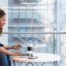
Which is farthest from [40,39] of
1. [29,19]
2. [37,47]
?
[29,19]

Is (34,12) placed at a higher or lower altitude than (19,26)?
higher

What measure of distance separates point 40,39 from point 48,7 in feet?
2.18

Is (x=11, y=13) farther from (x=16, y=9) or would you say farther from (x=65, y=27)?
(x=65, y=27)

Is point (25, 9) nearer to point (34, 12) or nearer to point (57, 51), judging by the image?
point (34, 12)

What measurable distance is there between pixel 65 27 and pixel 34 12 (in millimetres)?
694

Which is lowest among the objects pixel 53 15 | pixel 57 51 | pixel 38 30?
pixel 57 51

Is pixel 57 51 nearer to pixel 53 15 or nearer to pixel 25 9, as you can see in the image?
pixel 53 15

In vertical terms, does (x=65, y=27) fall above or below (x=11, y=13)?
below

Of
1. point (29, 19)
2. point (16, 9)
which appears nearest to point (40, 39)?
point (29, 19)

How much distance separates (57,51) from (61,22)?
59cm

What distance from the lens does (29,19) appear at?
4242 mm

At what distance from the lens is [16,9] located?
13.8ft

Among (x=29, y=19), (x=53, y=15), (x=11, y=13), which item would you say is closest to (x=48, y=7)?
(x=53, y=15)

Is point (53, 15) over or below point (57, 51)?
over
